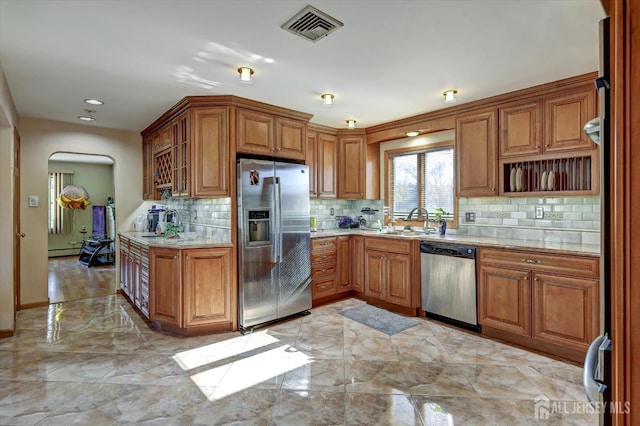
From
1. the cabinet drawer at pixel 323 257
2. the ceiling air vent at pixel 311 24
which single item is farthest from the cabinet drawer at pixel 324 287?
the ceiling air vent at pixel 311 24

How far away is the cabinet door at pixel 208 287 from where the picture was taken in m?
3.34

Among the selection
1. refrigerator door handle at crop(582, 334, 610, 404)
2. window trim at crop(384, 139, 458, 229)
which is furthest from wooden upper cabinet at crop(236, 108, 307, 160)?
refrigerator door handle at crop(582, 334, 610, 404)

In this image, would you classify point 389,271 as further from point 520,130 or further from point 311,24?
point 311,24

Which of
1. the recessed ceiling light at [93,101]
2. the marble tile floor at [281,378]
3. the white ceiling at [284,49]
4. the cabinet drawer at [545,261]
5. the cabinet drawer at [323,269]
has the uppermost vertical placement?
the recessed ceiling light at [93,101]

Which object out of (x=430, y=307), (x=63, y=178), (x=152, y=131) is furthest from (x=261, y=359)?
(x=63, y=178)

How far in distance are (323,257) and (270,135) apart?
1713 mm

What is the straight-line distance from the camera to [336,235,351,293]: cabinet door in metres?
4.59

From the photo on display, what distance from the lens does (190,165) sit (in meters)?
3.57

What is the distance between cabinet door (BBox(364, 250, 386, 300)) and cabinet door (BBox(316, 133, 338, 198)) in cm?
110

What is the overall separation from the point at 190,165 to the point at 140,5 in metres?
1.84

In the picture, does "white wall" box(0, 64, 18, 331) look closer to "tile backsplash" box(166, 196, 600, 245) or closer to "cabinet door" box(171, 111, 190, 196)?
"cabinet door" box(171, 111, 190, 196)

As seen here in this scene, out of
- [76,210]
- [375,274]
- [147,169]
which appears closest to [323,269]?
[375,274]

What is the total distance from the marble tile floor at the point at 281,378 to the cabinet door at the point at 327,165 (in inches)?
80.1

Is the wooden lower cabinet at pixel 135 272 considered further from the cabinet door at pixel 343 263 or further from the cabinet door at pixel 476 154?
the cabinet door at pixel 476 154
